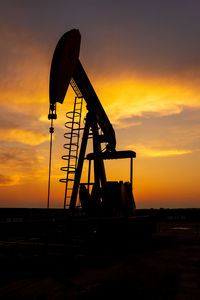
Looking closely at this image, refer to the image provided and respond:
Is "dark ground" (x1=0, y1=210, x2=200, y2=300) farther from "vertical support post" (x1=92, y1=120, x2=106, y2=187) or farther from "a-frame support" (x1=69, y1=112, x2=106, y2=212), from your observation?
"vertical support post" (x1=92, y1=120, x2=106, y2=187)

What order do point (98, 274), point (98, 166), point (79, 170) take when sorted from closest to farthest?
point (98, 274), point (79, 170), point (98, 166)

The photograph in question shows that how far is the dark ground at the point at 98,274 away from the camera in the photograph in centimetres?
484

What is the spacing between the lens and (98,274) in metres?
6.14

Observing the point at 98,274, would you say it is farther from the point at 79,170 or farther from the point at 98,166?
the point at 98,166

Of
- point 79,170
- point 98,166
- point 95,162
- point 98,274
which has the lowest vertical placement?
point 98,274

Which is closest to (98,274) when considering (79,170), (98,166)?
(79,170)

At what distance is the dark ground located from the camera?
15.9ft

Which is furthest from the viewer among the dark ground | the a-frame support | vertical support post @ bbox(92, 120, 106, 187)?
vertical support post @ bbox(92, 120, 106, 187)

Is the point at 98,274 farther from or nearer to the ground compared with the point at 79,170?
nearer to the ground

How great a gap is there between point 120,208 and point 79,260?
15.5 ft

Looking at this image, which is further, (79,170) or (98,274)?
(79,170)

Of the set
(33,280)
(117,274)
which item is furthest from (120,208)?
(33,280)

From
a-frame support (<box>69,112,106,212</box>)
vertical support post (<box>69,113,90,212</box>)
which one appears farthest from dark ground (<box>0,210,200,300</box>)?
a-frame support (<box>69,112,106,212</box>)

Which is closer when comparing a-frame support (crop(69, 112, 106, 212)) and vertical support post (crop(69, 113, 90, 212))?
vertical support post (crop(69, 113, 90, 212))
